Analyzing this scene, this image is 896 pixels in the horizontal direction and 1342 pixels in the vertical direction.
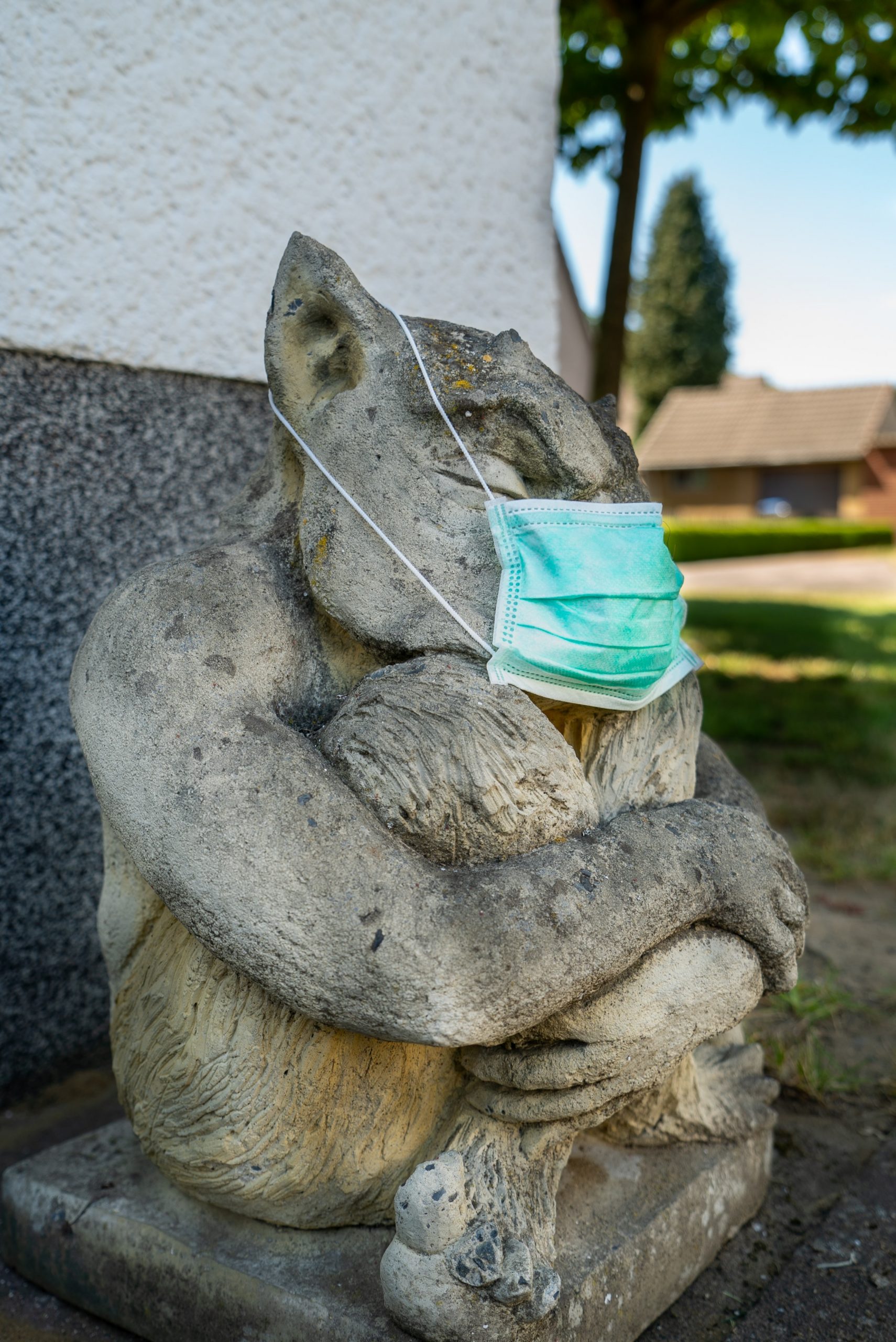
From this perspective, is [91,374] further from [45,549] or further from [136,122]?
[136,122]

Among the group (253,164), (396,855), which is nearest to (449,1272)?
(396,855)

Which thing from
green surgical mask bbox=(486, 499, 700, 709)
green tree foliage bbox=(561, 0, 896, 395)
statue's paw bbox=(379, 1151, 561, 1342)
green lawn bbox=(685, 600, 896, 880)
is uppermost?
green tree foliage bbox=(561, 0, 896, 395)

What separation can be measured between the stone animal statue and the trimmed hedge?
20116 millimetres

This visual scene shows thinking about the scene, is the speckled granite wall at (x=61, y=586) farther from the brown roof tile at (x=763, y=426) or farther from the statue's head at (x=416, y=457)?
the brown roof tile at (x=763, y=426)

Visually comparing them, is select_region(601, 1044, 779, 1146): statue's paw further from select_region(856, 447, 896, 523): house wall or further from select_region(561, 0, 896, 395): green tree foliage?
select_region(856, 447, 896, 523): house wall

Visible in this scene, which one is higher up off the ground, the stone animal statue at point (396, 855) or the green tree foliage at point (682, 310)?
the green tree foliage at point (682, 310)

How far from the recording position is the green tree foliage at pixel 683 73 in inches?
232

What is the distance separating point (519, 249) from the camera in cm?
352

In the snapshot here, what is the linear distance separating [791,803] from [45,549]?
3.82 metres

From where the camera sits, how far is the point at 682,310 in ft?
122

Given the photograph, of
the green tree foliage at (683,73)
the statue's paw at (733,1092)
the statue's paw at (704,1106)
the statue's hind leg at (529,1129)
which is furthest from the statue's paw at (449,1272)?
the green tree foliage at (683,73)

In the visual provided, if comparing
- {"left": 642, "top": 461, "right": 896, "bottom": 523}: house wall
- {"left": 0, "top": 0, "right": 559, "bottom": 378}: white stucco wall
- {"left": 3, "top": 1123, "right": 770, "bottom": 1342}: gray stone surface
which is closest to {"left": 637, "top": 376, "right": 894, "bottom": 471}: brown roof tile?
{"left": 642, "top": 461, "right": 896, "bottom": 523}: house wall

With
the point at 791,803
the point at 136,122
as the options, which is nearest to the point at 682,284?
the point at 791,803

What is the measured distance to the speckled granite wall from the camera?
8.55ft
